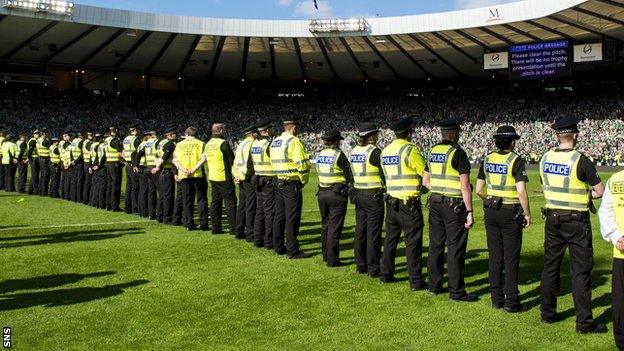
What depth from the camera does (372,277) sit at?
764cm

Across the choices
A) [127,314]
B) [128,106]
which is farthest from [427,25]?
[127,314]

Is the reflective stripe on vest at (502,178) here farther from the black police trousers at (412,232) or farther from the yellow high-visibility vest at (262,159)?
the yellow high-visibility vest at (262,159)

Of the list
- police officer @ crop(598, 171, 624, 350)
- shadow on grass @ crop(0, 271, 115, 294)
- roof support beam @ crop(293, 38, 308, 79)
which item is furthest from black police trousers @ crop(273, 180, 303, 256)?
roof support beam @ crop(293, 38, 308, 79)

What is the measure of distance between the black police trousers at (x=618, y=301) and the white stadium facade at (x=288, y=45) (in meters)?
24.0

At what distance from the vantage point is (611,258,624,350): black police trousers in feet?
15.4

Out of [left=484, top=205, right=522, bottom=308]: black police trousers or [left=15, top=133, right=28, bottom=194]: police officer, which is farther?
[left=15, top=133, right=28, bottom=194]: police officer

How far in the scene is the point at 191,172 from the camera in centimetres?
1120

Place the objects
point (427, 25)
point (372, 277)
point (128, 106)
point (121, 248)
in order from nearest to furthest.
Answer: point (372, 277) < point (121, 248) < point (427, 25) < point (128, 106)

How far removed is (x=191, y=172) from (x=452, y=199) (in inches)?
243

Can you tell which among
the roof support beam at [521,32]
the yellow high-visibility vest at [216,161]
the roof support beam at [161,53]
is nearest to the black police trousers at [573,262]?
the yellow high-visibility vest at [216,161]

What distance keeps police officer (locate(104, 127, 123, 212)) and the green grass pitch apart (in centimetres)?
417

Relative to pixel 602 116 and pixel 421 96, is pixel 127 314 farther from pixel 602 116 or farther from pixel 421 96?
pixel 421 96

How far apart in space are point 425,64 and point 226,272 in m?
37.3

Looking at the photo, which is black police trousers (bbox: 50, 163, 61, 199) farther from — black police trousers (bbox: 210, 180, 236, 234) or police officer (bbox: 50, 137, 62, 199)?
black police trousers (bbox: 210, 180, 236, 234)
